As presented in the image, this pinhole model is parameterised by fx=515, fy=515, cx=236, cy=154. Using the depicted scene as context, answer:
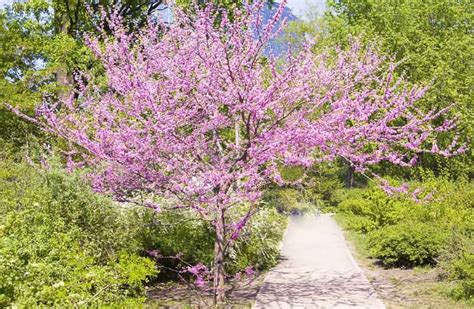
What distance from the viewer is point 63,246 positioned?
687 cm

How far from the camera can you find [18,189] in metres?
9.29

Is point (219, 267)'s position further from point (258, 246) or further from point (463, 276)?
point (463, 276)

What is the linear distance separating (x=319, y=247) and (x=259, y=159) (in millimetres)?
7210

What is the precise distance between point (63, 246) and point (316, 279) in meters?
4.90

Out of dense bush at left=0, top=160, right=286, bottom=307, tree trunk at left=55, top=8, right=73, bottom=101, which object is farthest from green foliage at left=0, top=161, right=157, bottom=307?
tree trunk at left=55, top=8, right=73, bottom=101

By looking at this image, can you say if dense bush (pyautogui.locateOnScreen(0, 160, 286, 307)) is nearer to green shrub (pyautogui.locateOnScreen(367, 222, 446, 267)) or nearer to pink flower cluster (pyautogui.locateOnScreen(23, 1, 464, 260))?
pink flower cluster (pyautogui.locateOnScreen(23, 1, 464, 260))

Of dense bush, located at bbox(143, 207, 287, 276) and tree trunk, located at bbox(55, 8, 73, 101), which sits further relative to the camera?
tree trunk, located at bbox(55, 8, 73, 101)

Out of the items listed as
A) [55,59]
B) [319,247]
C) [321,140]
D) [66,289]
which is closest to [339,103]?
[321,140]

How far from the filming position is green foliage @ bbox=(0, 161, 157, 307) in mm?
5457

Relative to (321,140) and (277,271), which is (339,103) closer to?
(321,140)

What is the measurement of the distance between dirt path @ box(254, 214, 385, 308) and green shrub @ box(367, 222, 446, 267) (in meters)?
0.74

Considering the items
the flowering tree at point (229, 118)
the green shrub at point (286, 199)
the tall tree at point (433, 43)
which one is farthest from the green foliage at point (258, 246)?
the tall tree at point (433, 43)

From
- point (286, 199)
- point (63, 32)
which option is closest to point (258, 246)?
point (286, 199)

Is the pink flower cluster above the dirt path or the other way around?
above
